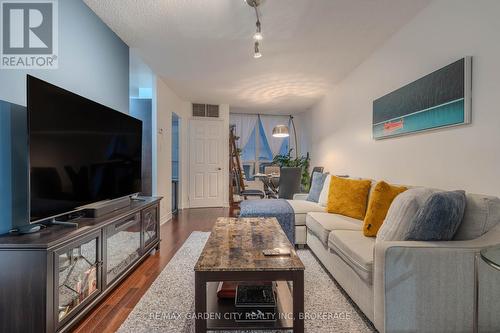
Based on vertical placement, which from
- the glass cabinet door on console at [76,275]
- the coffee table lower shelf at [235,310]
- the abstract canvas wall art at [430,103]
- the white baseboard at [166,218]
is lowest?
the white baseboard at [166,218]

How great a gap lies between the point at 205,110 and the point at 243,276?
5.03 metres

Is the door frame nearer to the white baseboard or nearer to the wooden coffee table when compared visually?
the white baseboard

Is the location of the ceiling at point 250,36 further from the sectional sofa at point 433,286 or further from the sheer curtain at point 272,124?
the sheer curtain at point 272,124

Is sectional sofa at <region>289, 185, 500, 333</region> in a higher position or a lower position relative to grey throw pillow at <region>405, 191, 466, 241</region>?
lower

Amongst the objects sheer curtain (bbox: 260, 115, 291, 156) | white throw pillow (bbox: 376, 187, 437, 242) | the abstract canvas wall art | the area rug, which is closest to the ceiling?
the abstract canvas wall art

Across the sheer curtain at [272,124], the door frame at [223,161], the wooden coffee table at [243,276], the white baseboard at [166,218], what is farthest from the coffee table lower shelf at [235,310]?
the sheer curtain at [272,124]

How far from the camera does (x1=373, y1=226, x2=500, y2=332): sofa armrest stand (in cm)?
139

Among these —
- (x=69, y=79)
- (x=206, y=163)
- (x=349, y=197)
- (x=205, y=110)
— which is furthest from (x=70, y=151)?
(x=205, y=110)

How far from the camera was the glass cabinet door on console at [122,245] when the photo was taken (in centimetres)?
202

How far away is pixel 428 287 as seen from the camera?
1.40 m

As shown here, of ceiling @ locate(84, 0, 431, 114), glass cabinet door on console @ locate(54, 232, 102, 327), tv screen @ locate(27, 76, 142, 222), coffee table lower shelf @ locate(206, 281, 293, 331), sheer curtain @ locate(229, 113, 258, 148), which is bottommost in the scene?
coffee table lower shelf @ locate(206, 281, 293, 331)

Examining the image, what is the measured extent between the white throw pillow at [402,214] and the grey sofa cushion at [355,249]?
169 mm

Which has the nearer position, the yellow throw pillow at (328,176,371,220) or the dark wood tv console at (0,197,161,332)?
the dark wood tv console at (0,197,161,332)

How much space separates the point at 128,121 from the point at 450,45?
297 centimetres
